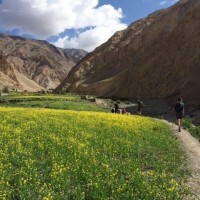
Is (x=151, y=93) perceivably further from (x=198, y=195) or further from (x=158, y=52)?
(x=198, y=195)

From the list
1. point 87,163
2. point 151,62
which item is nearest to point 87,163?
point 87,163

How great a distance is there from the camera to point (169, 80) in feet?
353

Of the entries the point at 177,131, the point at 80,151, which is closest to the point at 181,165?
the point at 80,151

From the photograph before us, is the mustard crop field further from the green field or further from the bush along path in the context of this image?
the bush along path

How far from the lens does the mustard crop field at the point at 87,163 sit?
12555mm

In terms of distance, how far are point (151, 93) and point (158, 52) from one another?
14935mm

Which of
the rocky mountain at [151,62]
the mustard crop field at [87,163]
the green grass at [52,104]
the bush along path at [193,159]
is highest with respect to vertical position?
the rocky mountain at [151,62]

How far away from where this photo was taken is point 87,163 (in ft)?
51.2

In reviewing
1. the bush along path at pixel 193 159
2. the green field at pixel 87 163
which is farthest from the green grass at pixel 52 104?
the green field at pixel 87 163

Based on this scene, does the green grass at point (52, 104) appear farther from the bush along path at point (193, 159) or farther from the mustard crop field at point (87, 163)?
the mustard crop field at point (87, 163)

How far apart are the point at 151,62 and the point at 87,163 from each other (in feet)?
356

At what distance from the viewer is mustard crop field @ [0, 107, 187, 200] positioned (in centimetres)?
1255

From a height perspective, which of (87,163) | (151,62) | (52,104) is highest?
(151,62)

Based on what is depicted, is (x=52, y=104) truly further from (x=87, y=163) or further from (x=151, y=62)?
(x=151, y=62)
